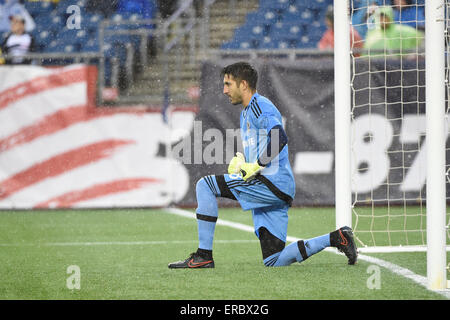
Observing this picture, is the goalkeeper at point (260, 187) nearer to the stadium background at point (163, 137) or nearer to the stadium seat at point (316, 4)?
the stadium background at point (163, 137)

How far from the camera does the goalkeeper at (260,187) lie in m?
5.15

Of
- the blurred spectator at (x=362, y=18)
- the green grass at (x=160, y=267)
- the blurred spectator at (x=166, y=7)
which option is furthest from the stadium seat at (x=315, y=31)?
the green grass at (x=160, y=267)

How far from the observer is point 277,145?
198 inches

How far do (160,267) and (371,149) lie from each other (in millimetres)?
5125

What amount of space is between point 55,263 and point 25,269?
33 centimetres

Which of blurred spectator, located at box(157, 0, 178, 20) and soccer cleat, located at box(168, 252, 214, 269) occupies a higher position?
blurred spectator, located at box(157, 0, 178, 20)

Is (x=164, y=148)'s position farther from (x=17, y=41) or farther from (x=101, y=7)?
(x=101, y=7)

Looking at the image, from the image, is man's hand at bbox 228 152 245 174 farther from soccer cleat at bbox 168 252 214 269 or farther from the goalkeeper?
soccer cleat at bbox 168 252 214 269

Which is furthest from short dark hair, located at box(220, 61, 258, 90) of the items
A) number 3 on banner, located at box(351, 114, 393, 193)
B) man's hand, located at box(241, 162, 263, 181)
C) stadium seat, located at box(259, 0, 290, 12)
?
stadium seat, located at box(259, 0, 290, 12)

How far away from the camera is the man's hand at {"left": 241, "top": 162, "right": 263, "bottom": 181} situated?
16.7 feet

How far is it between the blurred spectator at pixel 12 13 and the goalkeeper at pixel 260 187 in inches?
356

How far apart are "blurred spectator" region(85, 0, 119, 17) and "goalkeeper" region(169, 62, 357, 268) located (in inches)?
377
